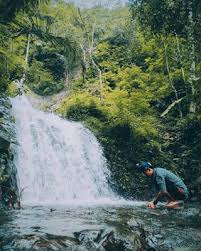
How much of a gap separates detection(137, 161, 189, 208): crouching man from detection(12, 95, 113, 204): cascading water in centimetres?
764

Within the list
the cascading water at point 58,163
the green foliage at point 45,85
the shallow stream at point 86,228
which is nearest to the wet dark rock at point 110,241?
the shallow stream at point 86,228

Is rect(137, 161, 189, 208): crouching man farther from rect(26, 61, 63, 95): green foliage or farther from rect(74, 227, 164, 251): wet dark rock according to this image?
rect(26, 61, 63, 95): green foliage

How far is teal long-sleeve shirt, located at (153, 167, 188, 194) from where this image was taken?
9352mm

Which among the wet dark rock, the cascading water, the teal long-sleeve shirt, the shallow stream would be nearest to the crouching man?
the teal long-sleeve shirt

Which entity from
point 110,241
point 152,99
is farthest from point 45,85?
point 110,241

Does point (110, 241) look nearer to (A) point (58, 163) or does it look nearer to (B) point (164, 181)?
(B) point (164, 181)

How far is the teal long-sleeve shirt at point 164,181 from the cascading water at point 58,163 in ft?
25.3

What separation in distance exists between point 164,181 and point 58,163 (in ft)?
35.7

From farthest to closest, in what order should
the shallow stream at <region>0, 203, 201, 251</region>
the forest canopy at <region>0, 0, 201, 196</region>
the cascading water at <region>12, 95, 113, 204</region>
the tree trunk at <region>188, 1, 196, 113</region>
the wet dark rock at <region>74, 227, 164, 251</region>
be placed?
the tree trunk at <region>188, 1, 196, 113</region>
the forest canopy at <region>0, 0, 201, 196</region>
the cascading water at <region>12, 95, 113, 204</region>
the wet dark rock at <region>74, 227, 164, 251</region>
the shallow stream at <region>0, 203, 201, 251</region>

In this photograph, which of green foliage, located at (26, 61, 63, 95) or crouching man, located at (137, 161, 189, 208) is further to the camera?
green foliage, located at (26, 61, 63, 95)

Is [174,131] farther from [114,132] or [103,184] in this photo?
[103,184]

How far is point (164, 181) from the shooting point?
9.44 metres

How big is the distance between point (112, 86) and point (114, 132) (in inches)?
329

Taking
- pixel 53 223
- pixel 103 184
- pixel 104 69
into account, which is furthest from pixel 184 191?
pixel 104 69
